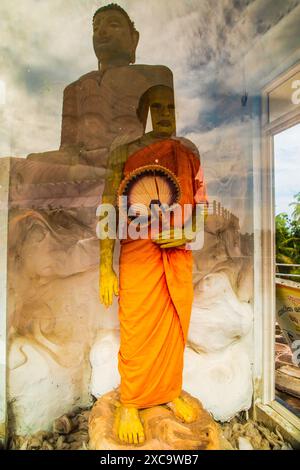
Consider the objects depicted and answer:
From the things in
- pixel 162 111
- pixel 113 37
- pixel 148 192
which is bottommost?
pixel 148 192

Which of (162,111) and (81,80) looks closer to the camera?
(162,111)

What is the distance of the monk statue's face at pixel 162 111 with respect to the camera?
6.22 ft

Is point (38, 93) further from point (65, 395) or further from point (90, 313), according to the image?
point (65, 395)

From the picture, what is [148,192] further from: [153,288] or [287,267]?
[287,267]

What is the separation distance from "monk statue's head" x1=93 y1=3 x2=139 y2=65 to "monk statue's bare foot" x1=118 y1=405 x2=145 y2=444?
89.4 inches

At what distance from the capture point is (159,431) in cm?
175

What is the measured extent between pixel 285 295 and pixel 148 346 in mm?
1020

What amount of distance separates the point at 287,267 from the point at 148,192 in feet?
3.55

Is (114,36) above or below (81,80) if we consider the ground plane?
above

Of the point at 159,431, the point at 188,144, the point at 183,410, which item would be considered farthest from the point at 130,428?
the point at 188,144

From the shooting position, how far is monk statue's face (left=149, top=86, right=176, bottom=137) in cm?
189

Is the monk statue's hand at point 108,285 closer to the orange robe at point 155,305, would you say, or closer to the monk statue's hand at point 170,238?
the orange robe at point 155,305

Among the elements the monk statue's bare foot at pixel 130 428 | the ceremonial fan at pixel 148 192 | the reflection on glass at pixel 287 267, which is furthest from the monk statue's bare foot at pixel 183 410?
the ceremonial fan at pixel 148 192
